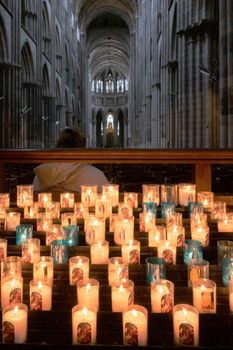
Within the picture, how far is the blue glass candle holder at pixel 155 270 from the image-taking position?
5.86 ft

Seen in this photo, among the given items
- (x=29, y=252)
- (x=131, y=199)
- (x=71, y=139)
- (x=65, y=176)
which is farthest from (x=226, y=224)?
(x=71, y=139)

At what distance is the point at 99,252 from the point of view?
6.81 ft

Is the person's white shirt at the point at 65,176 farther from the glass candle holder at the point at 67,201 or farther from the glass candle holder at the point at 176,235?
the glass candle holder at the point at 176,235

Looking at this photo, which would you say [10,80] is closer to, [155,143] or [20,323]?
[155,143]

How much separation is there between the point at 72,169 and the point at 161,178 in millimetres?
1657

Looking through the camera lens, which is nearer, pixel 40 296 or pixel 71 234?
pixel 40 296

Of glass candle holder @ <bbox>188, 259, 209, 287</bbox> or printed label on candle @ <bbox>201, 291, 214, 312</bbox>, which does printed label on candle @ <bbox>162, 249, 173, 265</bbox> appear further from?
printed label on candle @ <bbox>201, 291, 214, 312</bbox>

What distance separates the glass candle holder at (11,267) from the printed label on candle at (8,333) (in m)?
0.37

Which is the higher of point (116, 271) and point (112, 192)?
point (112, 192)

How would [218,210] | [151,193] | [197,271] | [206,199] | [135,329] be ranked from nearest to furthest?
[135,329] < [197,271] < [218,210] < [206,199] < [151,193]

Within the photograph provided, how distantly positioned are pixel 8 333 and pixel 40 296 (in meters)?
0.27

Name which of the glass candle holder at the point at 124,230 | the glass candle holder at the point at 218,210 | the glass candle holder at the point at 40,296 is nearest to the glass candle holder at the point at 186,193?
the glass candle holder at the point at 218,210

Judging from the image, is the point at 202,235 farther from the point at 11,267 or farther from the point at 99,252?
the point at 11,267

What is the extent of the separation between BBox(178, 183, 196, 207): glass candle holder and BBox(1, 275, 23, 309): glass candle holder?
5.58ft
